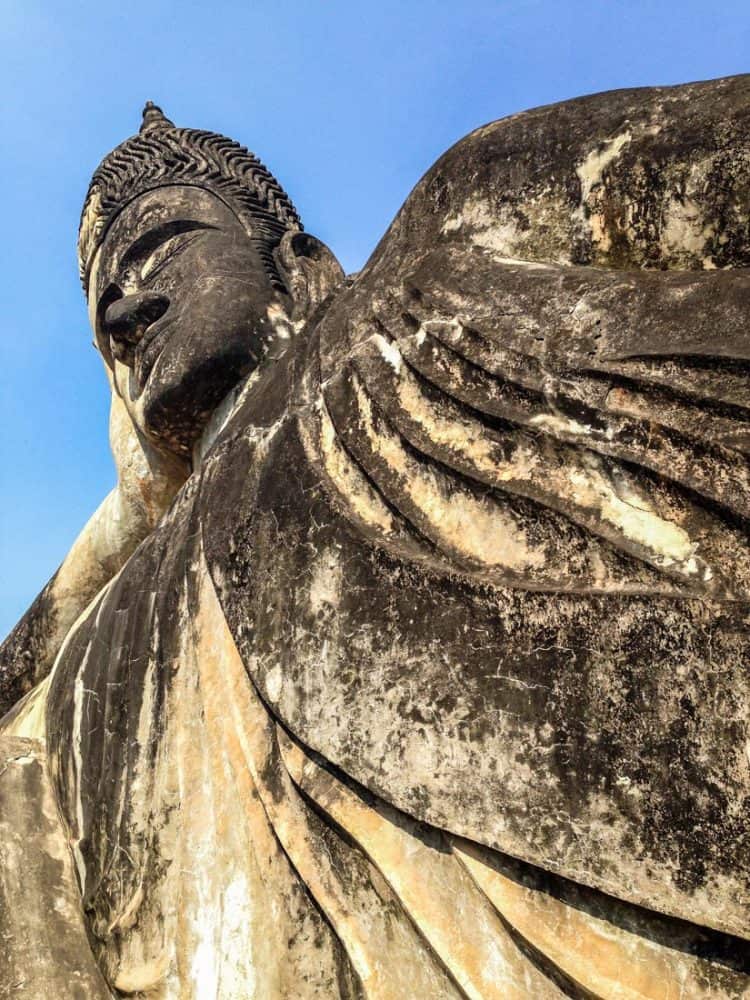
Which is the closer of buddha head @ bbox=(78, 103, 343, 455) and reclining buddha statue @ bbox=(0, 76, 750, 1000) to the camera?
reclining buddha statue @ bbox=(0, 76, 750, 1000)

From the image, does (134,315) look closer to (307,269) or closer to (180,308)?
(180,308)

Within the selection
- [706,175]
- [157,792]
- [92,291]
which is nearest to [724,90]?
[706,175]

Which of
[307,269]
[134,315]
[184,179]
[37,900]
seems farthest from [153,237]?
[37,900]

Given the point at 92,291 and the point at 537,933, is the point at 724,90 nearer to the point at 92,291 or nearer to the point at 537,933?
the point at 537,933

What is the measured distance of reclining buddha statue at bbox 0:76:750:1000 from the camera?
222 cm

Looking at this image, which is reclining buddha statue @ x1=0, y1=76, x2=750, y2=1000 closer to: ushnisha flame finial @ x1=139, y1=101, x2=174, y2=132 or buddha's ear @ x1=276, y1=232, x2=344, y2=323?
buddha's ear @ x1=276, y1=232, x2=344, y2=323

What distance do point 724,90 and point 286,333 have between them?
5.15ft

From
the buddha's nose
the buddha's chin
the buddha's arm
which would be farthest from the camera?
the buddha's arm

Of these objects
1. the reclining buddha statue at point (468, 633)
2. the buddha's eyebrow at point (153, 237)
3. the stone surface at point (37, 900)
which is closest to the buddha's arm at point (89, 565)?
the buddha's eyebrow at point (153, 237)

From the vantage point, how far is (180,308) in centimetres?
399

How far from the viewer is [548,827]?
7.43 ft

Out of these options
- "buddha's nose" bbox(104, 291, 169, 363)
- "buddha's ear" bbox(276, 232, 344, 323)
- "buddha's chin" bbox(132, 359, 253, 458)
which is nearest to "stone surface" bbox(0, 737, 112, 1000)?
"buddha's chin" bbox(132, 359, 253, 458)

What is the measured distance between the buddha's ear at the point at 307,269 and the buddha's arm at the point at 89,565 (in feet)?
2.77

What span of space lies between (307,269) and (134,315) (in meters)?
0.63
